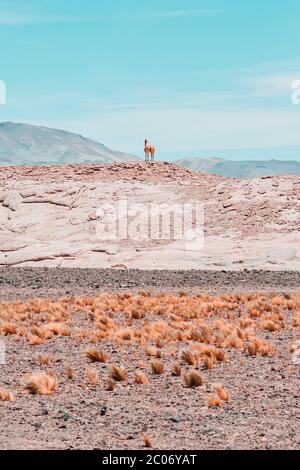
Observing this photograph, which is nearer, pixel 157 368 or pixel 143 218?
pixel 157 368

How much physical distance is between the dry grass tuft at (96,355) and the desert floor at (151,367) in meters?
0.03

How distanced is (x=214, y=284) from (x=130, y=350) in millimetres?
11943

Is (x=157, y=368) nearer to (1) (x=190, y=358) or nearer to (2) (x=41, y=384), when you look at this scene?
(1) (x=190, y=358)

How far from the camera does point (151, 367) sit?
14000 millimetres

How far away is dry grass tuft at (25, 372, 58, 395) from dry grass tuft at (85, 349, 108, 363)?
1975mm

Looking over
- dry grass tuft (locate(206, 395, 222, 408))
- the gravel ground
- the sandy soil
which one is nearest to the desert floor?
dry grass tuft (locate(206, 395, 222, 408))

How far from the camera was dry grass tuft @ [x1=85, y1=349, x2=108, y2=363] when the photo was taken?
49.3ft

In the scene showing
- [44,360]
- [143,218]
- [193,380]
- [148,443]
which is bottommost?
[44,360]

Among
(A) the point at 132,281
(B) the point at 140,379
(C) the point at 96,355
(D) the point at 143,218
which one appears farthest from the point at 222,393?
(D) the point at 143,218

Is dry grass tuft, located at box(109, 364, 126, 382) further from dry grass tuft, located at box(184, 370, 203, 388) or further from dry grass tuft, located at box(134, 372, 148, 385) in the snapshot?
dry grass tuft, located at box(184, 370, 203, 388)

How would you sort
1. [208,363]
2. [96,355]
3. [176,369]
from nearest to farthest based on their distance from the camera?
1. [176,369]
2. [208,363]
3. [96,355]

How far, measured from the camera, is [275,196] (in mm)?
39625

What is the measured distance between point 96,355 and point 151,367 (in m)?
1.62
